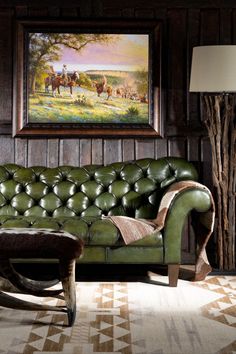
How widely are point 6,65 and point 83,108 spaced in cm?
75

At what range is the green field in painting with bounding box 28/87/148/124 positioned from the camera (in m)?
4.91

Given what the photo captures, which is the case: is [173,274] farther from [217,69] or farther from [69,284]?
[217,69]

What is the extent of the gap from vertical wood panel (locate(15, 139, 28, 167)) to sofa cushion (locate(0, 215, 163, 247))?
92 centimetres

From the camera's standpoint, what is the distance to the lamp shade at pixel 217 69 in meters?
4.22

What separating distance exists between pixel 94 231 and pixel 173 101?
5.11 feet

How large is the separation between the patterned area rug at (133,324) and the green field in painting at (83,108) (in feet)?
5.06


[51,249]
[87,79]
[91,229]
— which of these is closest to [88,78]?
[87,79]

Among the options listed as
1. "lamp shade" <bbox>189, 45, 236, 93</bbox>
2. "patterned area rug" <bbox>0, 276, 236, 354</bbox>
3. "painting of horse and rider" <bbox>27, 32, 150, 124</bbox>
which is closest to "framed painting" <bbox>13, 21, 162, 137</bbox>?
"painting of horse and rider" <bbox>27, 32, 150, 124</bbox>

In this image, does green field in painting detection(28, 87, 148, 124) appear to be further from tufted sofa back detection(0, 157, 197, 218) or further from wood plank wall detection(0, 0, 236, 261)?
tufted sofa back detection(0, 157, 197, 218)

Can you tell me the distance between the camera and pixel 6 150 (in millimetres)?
4938

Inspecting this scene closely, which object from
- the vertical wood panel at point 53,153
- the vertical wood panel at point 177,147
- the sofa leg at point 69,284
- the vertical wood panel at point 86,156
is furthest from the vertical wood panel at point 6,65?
the sofa leg at point 69,284

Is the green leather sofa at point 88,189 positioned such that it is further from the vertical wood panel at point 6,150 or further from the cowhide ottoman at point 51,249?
the cowhide ottoman at point 51,249

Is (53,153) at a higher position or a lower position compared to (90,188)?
higher

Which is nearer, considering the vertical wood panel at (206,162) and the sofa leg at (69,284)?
the sofa leg at (69,284)
